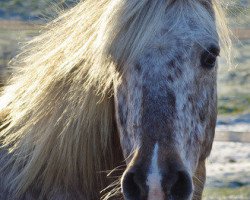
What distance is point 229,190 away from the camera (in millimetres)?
5945

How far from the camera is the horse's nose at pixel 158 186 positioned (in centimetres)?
272

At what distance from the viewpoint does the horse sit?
2.96m

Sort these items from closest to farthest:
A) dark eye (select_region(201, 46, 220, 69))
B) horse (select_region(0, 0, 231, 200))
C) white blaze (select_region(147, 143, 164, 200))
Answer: white blaze (select_region(147, 143, 164, 200))
horse (select_region(0, 0, 231, 200))
dark eye (select_region(201, 46, 220, 69))

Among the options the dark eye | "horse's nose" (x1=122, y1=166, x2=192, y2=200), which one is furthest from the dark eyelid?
"horse's nose" (x1=122, y1=166, x2=192, y2=200)

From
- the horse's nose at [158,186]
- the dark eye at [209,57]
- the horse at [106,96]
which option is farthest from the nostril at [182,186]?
the dark eye at [209,57]

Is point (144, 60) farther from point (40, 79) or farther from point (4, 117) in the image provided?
point (4, 117)

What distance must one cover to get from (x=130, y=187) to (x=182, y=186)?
0.65 feet

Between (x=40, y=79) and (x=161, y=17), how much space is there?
2.04 feet

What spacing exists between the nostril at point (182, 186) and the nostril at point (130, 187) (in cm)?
14

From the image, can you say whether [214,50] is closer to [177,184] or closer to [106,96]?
[106,96]

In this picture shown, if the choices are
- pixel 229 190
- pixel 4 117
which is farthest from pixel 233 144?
pixel 4 117

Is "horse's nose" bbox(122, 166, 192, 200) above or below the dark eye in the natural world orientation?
below

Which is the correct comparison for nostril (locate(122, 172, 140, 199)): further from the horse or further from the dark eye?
the dark eye

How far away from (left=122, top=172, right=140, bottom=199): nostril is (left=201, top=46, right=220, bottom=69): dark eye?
25.6 inches
